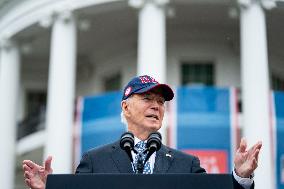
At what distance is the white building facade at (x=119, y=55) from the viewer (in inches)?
697

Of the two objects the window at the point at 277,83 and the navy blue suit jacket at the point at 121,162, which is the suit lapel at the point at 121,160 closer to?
the navy blue suit jacket at the point at 121,162

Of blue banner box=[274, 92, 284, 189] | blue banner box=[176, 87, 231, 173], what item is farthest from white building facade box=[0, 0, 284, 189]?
blue banner box=[176, 87, 231, 173]

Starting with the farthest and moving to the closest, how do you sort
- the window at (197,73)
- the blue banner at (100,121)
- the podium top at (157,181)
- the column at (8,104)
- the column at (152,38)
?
the window at (197,73)
the column at (8,104)
the blue banner at (100,121)
the column at (152,38)
the podium top at (157,181)

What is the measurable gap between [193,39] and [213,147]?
5329mm

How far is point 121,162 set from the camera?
12.9 feet

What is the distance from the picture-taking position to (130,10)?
64.3 ft

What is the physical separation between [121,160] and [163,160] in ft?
0.82

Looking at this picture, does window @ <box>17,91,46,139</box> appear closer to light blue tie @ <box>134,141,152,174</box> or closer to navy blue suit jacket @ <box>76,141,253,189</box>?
navy blue suit jacket @ <box>76,141,253,189</box>

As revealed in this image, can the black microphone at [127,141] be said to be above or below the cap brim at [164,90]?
below

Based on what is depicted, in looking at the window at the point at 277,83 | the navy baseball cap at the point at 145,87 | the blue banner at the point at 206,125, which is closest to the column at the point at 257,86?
the blue banner at the point at 206,125

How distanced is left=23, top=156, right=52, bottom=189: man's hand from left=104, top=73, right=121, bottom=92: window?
18.8 metres

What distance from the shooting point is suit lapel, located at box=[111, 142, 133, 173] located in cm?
389

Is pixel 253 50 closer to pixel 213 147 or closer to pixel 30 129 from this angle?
→ pixel 213 147

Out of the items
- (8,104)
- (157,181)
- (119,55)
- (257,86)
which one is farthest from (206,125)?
(157,181)
